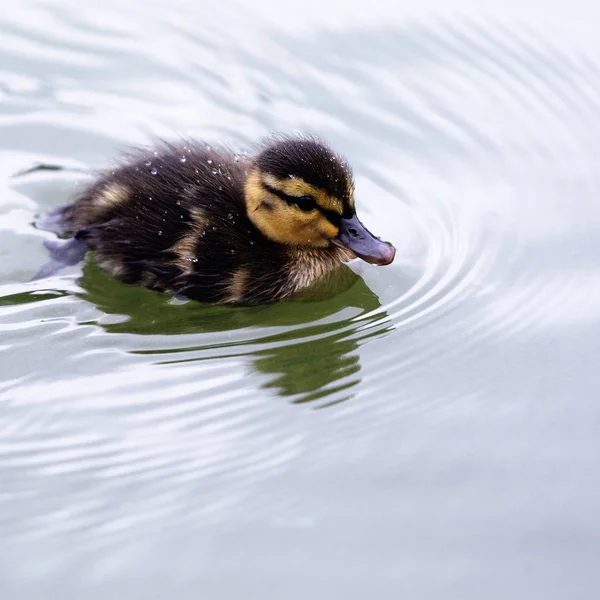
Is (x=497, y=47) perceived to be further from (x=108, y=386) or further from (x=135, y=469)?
(x=135, y=469)

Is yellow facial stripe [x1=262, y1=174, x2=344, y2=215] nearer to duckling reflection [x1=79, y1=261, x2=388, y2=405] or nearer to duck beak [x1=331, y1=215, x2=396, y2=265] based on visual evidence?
duck beak [x1=331, y1=215, x2=396, y2=265]

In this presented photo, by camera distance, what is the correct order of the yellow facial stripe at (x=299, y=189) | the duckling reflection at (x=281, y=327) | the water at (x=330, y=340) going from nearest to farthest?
the water at (x=330, y=340), the duckling reflection at (x=281, y=327), the yellow facial stripe at (x=299, y=189)

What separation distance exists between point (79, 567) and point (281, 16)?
3154 mm

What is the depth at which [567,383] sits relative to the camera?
3.14 metres

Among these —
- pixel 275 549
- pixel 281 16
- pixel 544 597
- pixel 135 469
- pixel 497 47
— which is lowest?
pixel 544 597

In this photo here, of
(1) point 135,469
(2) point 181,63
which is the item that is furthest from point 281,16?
(1) point 135,469

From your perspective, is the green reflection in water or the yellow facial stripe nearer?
the green reflection in water

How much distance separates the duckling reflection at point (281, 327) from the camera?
3.20 m

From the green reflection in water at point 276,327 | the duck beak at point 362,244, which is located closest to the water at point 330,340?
the green reflection in water at point 276,327

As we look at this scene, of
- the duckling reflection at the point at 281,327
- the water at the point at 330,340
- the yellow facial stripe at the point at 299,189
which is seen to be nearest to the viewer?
the water at the point at 330,340

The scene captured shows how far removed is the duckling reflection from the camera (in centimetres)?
320

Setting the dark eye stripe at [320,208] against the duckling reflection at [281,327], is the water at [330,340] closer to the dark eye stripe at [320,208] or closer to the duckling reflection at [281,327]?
the duckling reflection at [281,327]

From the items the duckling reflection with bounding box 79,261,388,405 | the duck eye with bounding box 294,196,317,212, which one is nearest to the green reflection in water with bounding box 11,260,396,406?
the duckling reflection with bounding box 79,261,388,405

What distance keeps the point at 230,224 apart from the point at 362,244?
0.40 m
